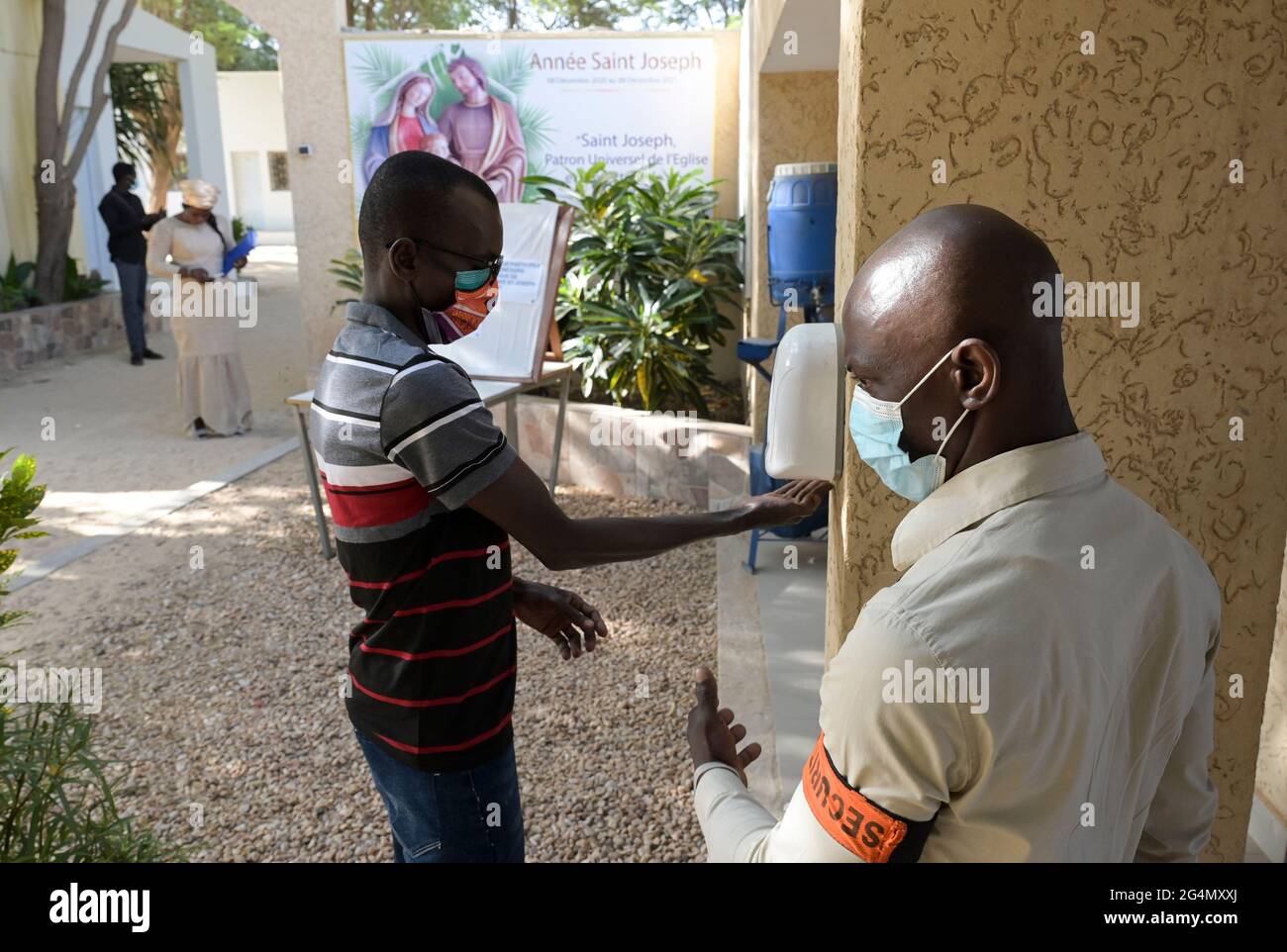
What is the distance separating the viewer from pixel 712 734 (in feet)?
4.53

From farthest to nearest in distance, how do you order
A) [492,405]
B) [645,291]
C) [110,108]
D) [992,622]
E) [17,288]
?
[110,108], [17,288], [645,291], [492,405], [992,622]

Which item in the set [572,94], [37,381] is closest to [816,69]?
[572,94]

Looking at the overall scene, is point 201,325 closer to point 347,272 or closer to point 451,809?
point 347,272

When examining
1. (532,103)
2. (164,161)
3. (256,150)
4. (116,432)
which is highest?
(256,150)

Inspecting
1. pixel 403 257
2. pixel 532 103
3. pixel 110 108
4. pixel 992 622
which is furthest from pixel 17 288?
pixel 992 622

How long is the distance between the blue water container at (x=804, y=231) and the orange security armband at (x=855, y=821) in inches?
135

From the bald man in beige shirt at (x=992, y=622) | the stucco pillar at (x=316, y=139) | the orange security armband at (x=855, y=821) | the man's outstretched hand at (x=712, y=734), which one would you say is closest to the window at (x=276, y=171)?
the stucco pillar at (x=316, y=139)

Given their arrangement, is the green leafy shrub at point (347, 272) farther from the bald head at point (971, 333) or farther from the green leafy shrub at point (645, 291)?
the bald head at point (971, 333)

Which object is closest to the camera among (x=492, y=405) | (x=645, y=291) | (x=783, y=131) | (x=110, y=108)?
(x=492, y=405)

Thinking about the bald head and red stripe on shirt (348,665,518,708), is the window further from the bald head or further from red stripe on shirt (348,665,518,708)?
the bald head

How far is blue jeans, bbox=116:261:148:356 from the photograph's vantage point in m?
10.4

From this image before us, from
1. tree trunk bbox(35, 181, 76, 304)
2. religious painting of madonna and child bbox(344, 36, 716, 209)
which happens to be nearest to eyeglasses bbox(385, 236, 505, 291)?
religious painting of madonna and child bbox(344, 36, 716, 209)

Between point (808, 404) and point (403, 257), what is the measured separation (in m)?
0.78

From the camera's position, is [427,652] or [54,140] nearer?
[427,652]
